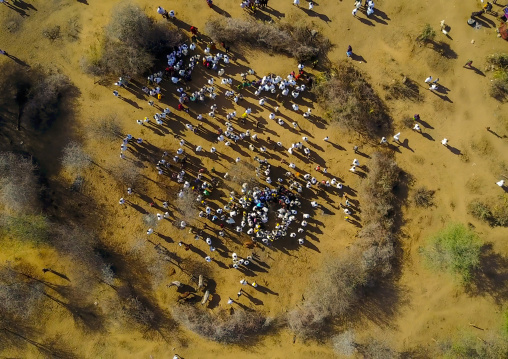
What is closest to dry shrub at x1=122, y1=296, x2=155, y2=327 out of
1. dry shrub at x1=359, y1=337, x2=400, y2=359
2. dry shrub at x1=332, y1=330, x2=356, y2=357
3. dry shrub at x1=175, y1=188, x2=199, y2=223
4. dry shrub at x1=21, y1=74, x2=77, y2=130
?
dry shrub at x1=175, y1=188, x2=199, y2=223

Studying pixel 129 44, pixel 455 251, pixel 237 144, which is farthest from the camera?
pixel 237 144

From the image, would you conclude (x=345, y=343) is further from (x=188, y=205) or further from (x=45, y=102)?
(x=45, y=102)

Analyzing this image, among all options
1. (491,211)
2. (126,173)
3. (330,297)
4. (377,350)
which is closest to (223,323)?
(330,297)

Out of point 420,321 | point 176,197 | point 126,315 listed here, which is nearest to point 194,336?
point 126,315

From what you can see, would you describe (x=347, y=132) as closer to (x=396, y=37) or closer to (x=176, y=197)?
(x=396, y=37)

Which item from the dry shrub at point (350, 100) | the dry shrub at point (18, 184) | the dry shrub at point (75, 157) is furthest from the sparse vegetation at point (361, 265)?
the dry shrub at point (18, 184)

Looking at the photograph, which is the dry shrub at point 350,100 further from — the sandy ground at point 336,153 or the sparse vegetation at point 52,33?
the sparse vegetation at point 52,33

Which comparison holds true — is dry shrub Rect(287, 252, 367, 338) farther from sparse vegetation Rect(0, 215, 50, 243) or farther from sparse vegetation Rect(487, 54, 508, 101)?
sparse vegetation Rect(0, 215, 50, 243)
